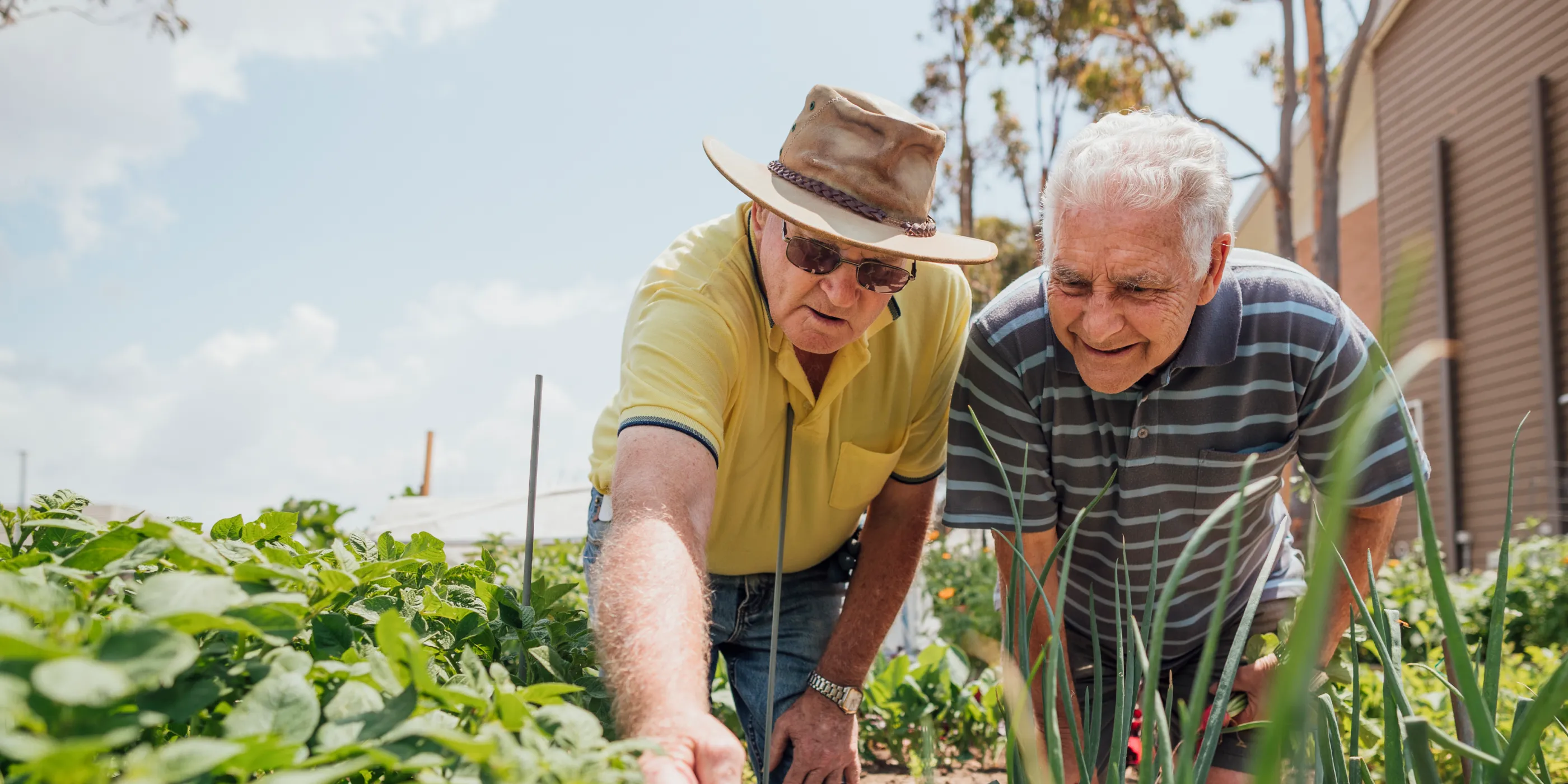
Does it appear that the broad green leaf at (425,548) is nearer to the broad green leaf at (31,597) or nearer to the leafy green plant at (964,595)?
the broad green leaf at (31,597)

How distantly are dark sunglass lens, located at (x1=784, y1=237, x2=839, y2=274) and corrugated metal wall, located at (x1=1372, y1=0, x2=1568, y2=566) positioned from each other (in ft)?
31.3

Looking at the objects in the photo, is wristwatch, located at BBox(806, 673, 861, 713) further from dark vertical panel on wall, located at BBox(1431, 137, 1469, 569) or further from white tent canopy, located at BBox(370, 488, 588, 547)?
dark vertical panel on wall, located at BBox(1431, 137, 1469, 569)

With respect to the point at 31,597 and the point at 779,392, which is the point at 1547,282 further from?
the point at 31,597

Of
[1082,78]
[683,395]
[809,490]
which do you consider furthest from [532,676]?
[1082,78]

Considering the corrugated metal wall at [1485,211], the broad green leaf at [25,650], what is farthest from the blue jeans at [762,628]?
the corrugated metal wall at [1485,211]

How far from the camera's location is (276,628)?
0.74 meters

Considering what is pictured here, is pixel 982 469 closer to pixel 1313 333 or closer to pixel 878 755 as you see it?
pixel 1313 333

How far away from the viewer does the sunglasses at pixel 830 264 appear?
1.96m

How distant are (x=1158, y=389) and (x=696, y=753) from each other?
4.17 feet

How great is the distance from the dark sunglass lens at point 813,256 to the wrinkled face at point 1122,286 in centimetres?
38

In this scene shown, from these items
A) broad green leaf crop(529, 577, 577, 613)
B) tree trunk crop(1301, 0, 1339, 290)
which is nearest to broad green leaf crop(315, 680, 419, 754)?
broad green leaf crop(529, 577, 577, 613)

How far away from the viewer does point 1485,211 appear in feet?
37.1

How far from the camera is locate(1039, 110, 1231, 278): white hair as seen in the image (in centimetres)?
176

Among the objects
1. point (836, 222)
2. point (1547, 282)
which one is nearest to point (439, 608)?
point (836, 222)
